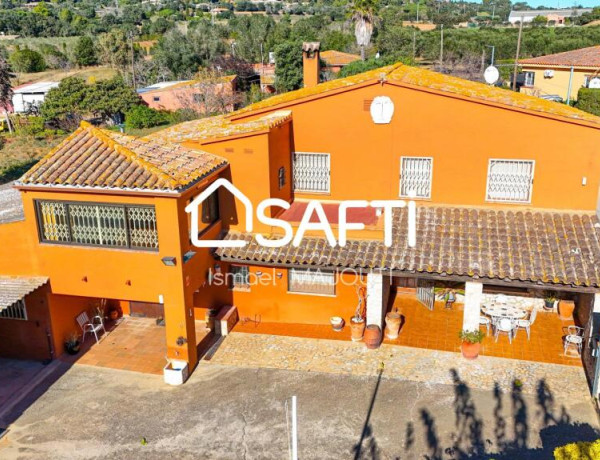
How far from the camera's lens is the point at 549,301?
1817 centimetres

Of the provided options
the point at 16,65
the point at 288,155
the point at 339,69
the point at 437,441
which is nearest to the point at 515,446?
the point at 437,441

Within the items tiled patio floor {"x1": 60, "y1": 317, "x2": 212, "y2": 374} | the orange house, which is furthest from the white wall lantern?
tiled patio floor {"x1": 60, "y1": 317, "x2": 212, "y2": 374}

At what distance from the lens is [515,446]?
12.5 m

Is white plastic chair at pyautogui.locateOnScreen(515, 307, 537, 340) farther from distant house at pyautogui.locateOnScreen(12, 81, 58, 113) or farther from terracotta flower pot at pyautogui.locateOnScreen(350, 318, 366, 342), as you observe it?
distant house at pyautogui.locateOnScreen(12, 81, 58, 113)

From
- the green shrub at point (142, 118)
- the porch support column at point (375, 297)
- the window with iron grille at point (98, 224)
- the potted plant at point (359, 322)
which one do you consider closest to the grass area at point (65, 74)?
the green shrub at point (142, 118)

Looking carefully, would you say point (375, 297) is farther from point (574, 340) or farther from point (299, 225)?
point (574, 340)

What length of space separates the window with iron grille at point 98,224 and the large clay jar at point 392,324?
7182mm

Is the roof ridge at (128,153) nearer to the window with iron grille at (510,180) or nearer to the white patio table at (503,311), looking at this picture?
the window with iron grille at (510,180)

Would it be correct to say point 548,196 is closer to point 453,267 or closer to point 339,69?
point 453,267

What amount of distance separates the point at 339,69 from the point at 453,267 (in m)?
51.3

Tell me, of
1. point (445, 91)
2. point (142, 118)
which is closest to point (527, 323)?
point (445, 91)

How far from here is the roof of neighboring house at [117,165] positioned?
1401 centimetres

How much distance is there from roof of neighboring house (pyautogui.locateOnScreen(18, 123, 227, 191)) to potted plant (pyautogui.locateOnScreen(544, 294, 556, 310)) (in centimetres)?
1129

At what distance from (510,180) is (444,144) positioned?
229 centimetres
